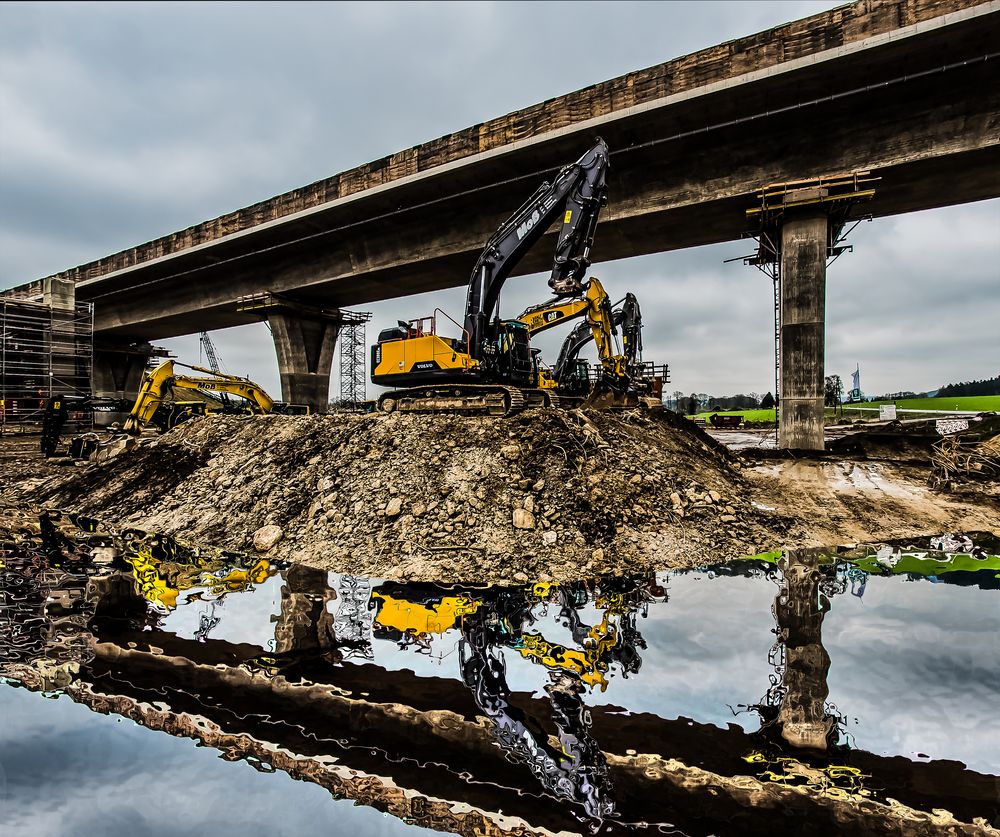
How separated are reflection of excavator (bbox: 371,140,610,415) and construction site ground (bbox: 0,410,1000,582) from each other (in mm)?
1066

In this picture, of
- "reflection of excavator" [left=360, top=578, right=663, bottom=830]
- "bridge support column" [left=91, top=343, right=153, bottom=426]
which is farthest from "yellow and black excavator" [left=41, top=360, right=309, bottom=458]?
"bridge support column" [left=91, top=343, right=153, bottom=426]

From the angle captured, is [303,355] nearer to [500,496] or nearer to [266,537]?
[266,537]

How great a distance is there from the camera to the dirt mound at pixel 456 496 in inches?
279

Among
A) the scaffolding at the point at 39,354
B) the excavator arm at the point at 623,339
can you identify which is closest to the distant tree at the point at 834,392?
the excavator arm at the point at 623,339

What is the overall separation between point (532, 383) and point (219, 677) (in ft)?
31.9

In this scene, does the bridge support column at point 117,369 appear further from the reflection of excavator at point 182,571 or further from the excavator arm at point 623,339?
the reflection of excavator at point 182,571

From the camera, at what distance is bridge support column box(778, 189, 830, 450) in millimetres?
12219

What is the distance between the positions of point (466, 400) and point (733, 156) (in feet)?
30.8

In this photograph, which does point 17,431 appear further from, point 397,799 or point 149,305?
point 397,799

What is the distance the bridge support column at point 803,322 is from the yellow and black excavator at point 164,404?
15.6m

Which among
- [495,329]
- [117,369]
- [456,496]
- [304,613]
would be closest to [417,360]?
[495,329]

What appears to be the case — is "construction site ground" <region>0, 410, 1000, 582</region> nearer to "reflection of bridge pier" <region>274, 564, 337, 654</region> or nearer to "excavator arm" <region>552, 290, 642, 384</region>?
"reflection of bridge pier" <region>274, 564, 337, 654</region>

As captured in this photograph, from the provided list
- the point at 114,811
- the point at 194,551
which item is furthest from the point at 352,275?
the point at 114,811

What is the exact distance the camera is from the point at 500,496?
7875 millimetres
